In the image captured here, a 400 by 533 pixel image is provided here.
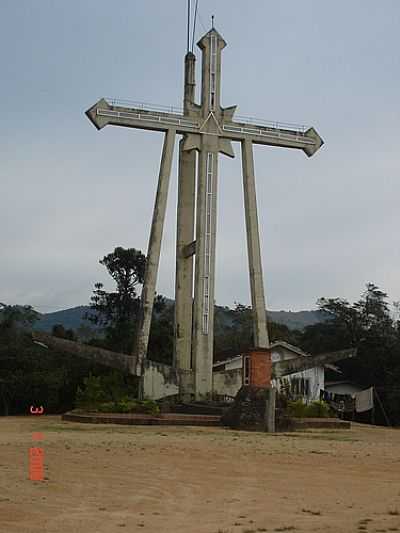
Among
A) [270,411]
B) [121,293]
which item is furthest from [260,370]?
[121,293]

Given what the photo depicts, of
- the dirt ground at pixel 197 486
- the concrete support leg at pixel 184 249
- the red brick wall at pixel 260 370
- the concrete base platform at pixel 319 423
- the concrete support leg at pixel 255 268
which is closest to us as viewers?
the dirt ground at pixel 197 486

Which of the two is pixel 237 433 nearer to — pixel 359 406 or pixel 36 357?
pixel 359 406

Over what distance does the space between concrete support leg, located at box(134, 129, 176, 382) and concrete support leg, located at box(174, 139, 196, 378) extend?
2.14 m

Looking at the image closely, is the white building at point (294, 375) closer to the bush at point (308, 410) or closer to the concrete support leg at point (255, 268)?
the concrete support leg at point (255, 268)

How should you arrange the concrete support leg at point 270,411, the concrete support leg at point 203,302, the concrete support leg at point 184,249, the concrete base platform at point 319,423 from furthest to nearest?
the concrete support leg at point 184,249 < the concrete support leg at point 203,302 < the concrete base platform at point 319,423 < the concrete support leg at point 270,411

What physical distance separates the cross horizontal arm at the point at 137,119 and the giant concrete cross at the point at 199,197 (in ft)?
0.13

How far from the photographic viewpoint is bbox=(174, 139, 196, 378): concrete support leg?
3519cm

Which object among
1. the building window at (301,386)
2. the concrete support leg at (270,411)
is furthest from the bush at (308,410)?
the building window at (301,386)

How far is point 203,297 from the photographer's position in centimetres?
3381

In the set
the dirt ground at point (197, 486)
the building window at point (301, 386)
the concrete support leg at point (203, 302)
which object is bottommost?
the dirt ground at point (197, 486)

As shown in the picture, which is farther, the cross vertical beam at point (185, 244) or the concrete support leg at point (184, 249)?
the concrete support leg at point (184, 249)

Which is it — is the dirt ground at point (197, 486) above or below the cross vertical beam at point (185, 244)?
below

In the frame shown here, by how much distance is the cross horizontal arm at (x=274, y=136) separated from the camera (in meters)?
36.0

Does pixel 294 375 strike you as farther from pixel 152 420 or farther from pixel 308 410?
pixel 152 420
